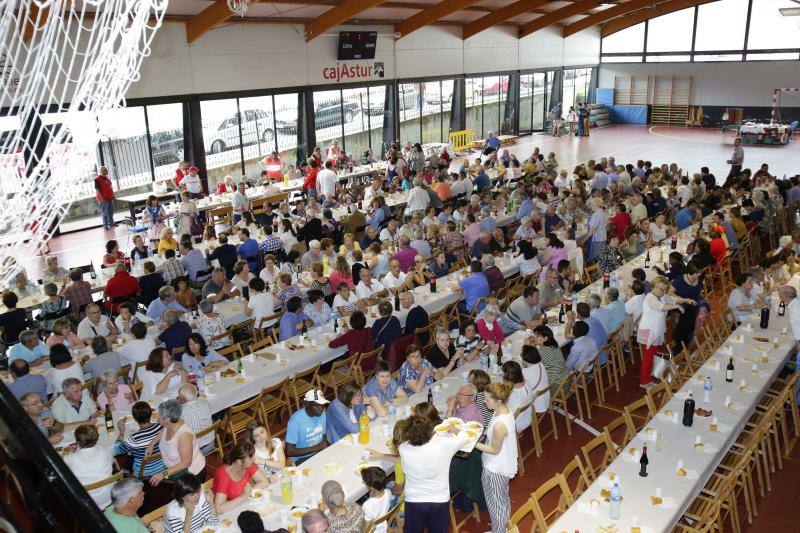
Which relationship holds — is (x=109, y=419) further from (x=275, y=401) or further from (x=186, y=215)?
(x=186, y=215)

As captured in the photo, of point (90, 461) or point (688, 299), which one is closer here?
point (90, 461)

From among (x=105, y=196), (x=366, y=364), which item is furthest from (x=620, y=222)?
(x=105, y=196)

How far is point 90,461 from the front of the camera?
6.11 meters

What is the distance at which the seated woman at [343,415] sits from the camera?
6.69 metres

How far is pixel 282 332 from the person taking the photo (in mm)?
9250

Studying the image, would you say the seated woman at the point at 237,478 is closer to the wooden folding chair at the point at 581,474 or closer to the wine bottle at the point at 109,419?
the wine bottle at the point at 109,419

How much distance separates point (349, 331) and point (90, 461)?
343cm

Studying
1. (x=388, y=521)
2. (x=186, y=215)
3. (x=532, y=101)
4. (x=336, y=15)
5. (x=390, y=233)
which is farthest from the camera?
(x=532, y=101)

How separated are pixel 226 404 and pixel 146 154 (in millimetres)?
13260

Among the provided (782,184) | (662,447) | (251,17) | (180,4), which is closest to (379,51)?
(251,17)

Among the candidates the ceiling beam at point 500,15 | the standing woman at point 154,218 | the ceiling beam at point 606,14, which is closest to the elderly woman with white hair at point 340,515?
the standing woman at point 154,218

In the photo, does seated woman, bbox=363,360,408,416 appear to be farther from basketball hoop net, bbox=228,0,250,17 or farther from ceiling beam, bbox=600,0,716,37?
ceiling beam, bbox=600,0,716,37

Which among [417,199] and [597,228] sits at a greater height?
[417,199]

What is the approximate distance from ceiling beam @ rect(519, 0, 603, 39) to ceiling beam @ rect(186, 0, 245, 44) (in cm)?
1808
